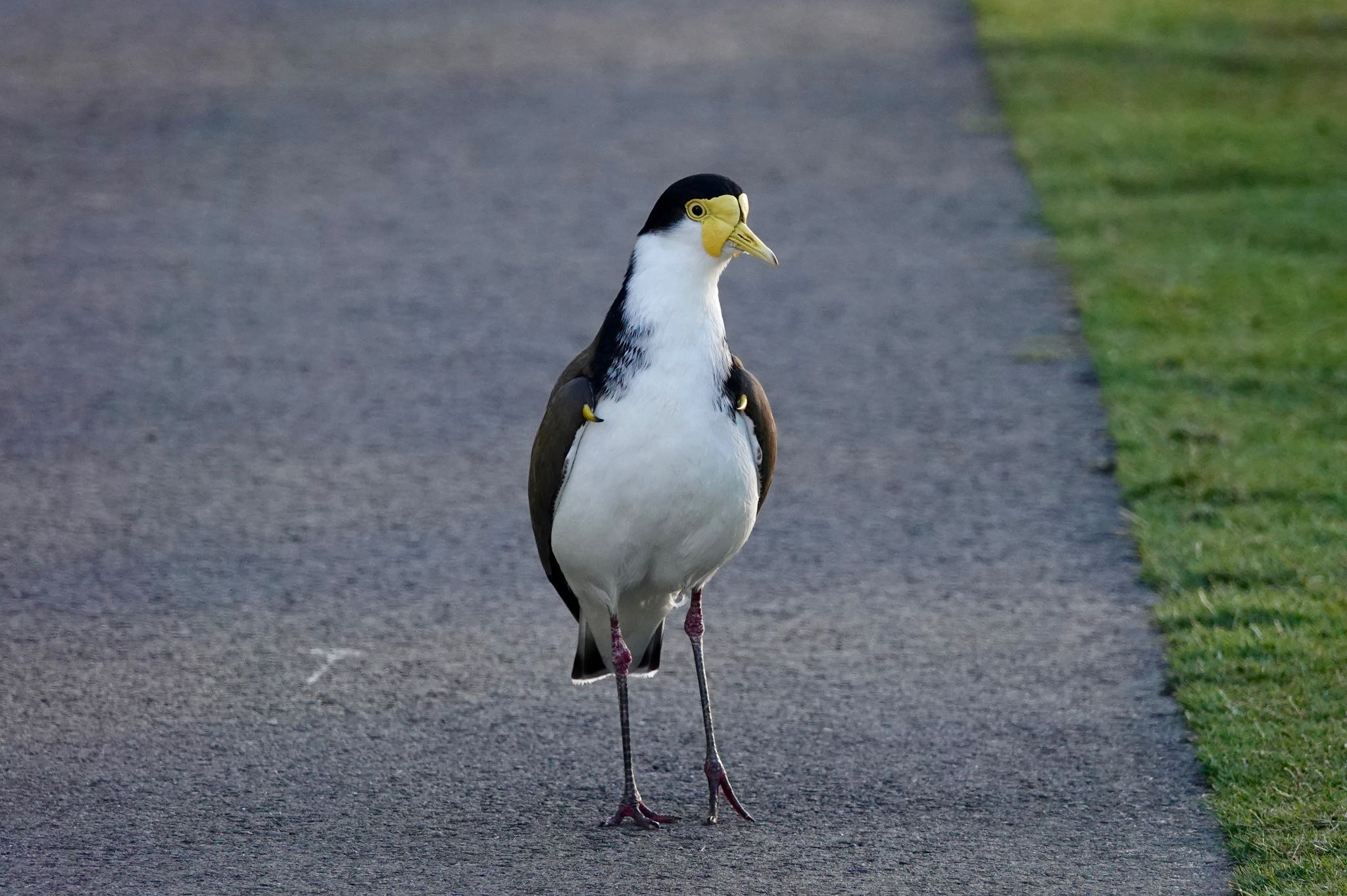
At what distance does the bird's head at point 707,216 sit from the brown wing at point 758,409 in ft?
1.01

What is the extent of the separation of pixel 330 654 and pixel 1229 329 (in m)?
4.79

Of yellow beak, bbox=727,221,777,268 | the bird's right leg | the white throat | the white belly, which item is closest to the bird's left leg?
the bird's right leg

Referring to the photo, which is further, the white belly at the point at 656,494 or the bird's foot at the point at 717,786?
the bird's foot at the point at 717,786

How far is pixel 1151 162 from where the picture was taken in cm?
1095

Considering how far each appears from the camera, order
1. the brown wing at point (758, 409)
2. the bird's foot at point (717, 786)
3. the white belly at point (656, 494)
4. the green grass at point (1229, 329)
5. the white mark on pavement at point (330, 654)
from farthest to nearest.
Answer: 1. the white mark on pavement at point (330, 654)
2. the green grass at point (1229, 329)
3. the bird's foot at point (717, 786)
4. the brown wing at point (758, 409)
5. the white belly at point (656, 494)

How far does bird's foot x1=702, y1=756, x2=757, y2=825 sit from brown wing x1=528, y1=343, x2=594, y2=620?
28.3 inches

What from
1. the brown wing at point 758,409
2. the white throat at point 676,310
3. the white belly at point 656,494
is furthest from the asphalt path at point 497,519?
the white throat at point 676,310

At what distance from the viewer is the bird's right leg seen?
4621 mm

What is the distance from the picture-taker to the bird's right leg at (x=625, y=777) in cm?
462

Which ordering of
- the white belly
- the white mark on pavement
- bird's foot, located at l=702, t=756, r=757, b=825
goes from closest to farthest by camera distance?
the white belly, bird's foot, located at l=702, t=756, r=757, b=825, the white mark on pavement

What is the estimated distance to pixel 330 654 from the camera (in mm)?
5637

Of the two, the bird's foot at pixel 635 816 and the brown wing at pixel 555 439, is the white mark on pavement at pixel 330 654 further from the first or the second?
the bird's foot at pixel 635 816

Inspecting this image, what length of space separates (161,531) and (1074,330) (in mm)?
4403

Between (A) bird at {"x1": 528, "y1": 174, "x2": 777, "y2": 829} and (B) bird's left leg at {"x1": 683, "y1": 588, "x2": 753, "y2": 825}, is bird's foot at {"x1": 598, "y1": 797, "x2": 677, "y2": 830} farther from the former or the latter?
(B) bird's left leg at {"x1": 683, "y1": 588, "x2": 753, "y2": 825}
